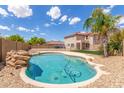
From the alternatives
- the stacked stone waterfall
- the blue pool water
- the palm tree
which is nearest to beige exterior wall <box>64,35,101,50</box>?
the palm tree

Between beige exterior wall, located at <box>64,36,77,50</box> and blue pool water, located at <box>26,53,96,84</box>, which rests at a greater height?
beige exterior wall, located at <box>64,36,77,50</box>

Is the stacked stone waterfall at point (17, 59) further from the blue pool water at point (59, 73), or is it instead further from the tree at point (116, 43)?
the tree at point (116, 43)

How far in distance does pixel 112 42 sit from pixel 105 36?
103 centimetres

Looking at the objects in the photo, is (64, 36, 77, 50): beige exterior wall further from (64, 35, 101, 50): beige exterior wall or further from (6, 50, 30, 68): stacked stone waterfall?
(6, 50, 30, 68): stacked stone waterfall

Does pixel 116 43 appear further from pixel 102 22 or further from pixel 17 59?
pixel 17 59

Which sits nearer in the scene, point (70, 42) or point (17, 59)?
point (17, 59)

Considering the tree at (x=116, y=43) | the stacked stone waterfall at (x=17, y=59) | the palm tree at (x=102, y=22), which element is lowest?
the stacked stone waterfall at (x=17, y=59)

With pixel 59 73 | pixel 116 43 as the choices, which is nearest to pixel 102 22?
pixel 116 43

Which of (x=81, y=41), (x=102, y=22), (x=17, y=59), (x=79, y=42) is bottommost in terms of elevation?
(x=17, y=59)

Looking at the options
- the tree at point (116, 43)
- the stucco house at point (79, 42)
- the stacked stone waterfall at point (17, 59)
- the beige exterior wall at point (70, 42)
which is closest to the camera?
the stacked stone waterfall at point (17, 59)

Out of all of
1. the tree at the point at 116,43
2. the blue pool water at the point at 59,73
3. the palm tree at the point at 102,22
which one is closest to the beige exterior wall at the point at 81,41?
the tree at the point at 116,43

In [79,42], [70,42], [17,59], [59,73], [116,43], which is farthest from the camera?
[79,42]
